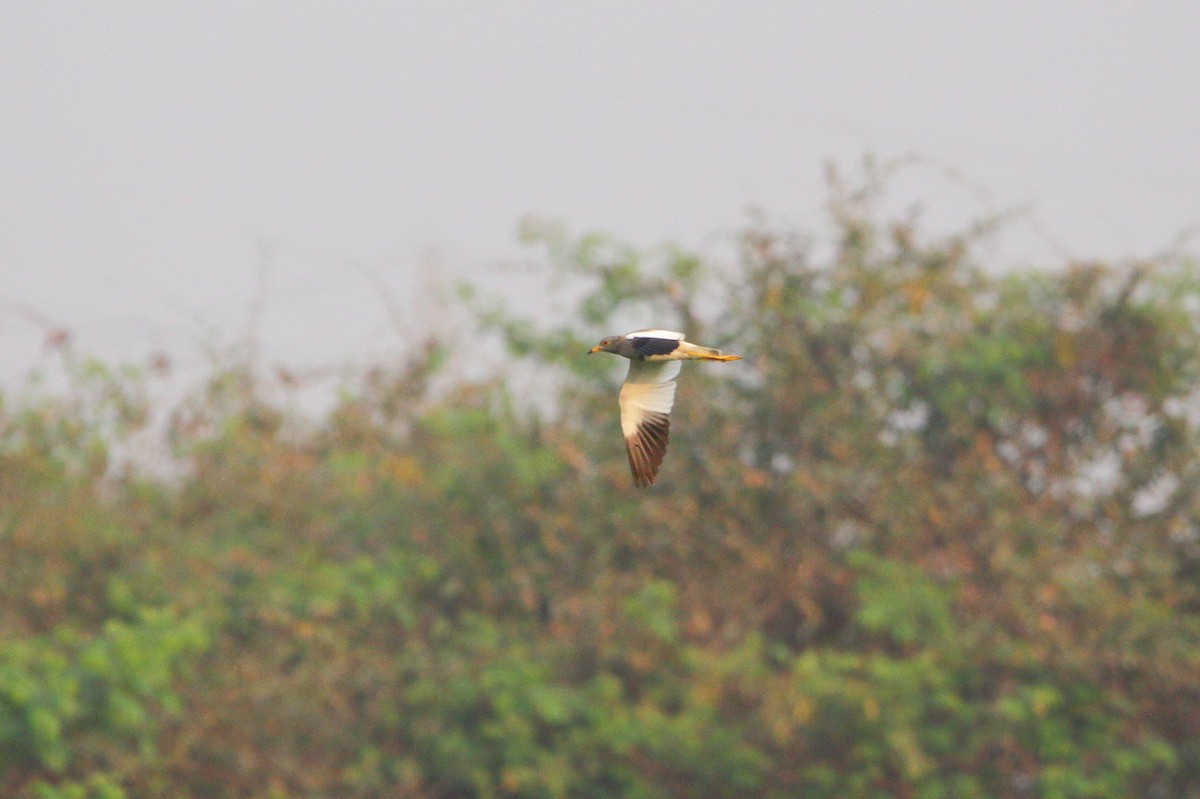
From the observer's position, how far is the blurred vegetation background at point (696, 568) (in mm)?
10977

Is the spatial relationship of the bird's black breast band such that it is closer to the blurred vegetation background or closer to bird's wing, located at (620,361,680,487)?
bird's wing, located at (620,361,680,487)

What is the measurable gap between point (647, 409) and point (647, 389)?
7cm

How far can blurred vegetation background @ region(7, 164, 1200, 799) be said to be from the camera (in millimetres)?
10977

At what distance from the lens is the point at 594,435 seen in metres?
12.4

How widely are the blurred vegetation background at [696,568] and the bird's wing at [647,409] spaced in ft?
18.0

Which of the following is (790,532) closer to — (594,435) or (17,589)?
(594,435)

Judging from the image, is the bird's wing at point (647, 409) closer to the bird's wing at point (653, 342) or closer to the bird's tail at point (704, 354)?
the bird's wing at point (653, 342)

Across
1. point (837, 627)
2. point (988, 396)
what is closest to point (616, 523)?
point (837, 627)

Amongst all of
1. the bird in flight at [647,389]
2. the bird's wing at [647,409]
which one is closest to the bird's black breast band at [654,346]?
the bird in flight at [647,389]

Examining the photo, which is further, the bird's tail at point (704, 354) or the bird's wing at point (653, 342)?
the bird's wing at point (653, 342)

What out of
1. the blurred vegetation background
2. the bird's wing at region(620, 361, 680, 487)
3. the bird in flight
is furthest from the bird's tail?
the blurred vegetation background

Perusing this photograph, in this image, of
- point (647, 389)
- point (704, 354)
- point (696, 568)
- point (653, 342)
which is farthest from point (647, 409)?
point (696, 568)

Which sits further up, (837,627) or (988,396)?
(988,396)

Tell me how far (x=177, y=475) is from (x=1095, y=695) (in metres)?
5.90
